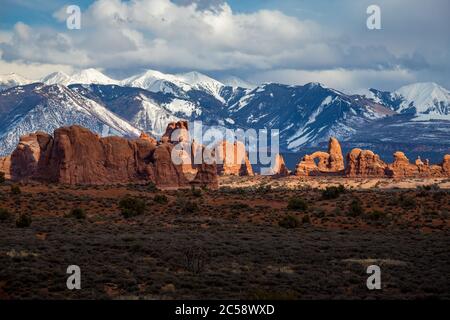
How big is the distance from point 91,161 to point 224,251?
183 feet

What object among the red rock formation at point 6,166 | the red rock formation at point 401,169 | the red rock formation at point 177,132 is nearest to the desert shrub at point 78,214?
the red rock formation at point 6,166

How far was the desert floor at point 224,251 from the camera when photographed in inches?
907

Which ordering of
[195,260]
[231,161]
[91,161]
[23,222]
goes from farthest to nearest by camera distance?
[231,161]
[91,161]
[23,222]
[195,260]

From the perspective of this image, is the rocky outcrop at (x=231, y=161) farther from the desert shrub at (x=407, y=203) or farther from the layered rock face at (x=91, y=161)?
the desert shrub at (x=407, y=203)

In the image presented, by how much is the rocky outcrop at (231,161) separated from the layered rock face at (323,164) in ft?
62.4

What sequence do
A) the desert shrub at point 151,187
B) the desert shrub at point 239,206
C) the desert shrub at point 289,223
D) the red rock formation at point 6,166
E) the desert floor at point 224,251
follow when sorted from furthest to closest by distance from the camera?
the red rock formation at point 6,166 → the desert shrub at point 151,187 → the desert shrub at point 239,206 → the desert shrub at point 289,223 → the desert floor at point 224,251

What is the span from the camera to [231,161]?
174375mm

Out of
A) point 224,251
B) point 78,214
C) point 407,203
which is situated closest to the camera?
point 224,251

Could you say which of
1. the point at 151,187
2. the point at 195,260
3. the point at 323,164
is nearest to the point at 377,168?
the point at 323,164

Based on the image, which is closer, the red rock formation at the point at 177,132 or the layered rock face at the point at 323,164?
the red rock formation at the point at 177,132

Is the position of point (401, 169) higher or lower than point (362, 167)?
lower

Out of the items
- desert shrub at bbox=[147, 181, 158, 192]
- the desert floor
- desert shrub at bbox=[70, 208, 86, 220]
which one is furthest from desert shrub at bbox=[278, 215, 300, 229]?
desert shrub at bbox=[147, 181, 158, 192]

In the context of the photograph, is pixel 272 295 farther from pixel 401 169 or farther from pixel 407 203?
pixel 401 169
